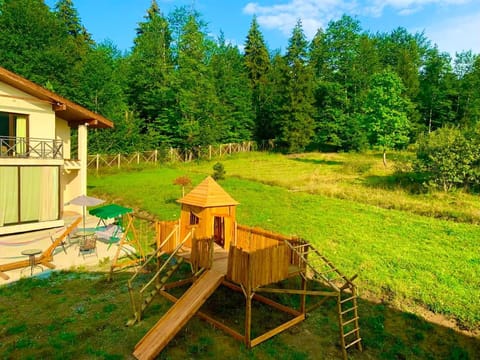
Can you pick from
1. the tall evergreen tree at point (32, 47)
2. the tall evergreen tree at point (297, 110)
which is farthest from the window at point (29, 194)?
the tall evergreen tree at point (297, 110)

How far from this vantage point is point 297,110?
4494cm

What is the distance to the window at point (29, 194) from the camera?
48.0 ft

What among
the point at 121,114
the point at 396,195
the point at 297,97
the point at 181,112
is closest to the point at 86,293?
the point at 396,195

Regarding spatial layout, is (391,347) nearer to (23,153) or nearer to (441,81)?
(23,153)

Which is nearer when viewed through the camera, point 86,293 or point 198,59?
point 86,293

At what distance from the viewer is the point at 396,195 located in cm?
1928

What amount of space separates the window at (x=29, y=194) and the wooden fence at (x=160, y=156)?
16.5 metres

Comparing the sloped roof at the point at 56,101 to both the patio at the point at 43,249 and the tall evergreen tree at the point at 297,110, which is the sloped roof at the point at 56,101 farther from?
the tall evergreen tree at the point at 297,110

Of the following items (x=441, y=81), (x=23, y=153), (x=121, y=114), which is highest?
(x=441, y=81)

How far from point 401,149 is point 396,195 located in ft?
81.4

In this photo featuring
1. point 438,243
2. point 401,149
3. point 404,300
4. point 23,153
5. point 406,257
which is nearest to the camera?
point 404,300

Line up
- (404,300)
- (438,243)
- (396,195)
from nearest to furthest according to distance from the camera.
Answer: (404,300)
(438,243)
(396,195)

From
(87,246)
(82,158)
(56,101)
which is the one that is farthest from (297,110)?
(87,246)

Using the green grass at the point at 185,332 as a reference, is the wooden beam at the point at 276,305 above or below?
above
